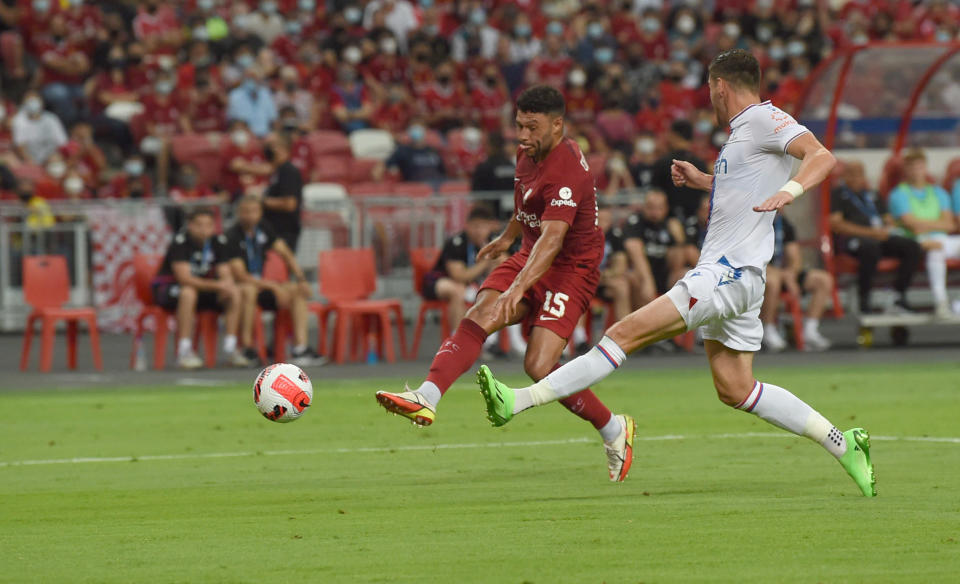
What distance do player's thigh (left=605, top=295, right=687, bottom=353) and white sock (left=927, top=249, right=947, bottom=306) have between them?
12054mm

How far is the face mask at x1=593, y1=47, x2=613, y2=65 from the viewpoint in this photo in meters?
30.3

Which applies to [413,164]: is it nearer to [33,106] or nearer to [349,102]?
[349,102]

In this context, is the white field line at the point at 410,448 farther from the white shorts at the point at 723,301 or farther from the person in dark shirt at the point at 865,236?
the person in dark shirt at the point at 865,236

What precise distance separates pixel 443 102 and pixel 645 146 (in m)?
4.24

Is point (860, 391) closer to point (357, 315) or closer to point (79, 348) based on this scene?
point (357, 315)

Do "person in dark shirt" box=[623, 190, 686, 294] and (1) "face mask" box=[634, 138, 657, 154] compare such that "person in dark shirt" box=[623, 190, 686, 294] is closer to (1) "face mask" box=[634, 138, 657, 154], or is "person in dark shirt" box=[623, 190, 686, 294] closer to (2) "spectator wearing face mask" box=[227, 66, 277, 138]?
(1) "face mask" box=[634, 138, 657, 154]

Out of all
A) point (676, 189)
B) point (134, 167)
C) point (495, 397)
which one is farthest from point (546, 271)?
point (134, 167)

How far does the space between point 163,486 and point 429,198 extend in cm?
1328

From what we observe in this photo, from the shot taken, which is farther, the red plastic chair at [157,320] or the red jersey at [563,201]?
the red plastic chair at [157,320]

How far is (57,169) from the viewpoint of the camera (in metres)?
23.9

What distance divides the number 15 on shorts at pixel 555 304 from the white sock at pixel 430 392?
89 centimetres

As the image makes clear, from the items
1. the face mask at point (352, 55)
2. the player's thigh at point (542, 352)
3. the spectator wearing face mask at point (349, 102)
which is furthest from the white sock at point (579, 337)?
the face mask at point (352, 55)

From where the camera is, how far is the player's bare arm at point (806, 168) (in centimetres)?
787

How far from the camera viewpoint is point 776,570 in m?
6.43
